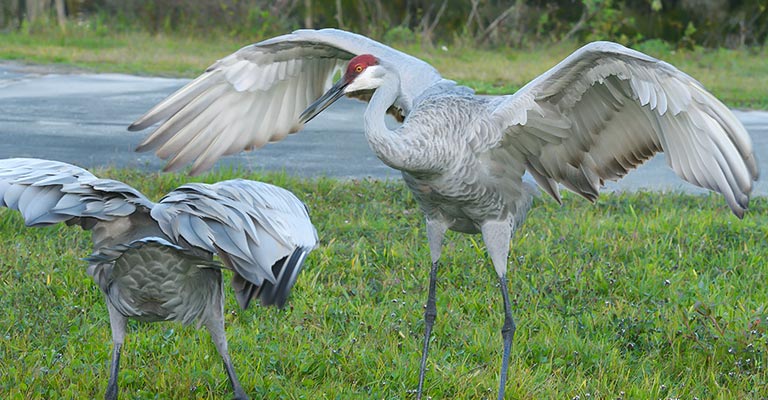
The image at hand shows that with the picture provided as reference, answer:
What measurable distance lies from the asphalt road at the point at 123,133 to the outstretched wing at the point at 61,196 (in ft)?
13.8

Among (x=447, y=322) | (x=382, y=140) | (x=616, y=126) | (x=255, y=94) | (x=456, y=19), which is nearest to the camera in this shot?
(x=382, y=140)

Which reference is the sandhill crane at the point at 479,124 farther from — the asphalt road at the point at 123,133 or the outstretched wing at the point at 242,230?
the asphalt road at the point at 123,133

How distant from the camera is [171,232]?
3381mm

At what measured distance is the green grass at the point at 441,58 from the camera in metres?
12.2

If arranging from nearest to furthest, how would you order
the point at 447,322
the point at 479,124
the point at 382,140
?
the point at 382,140
the point at 479,124
the point at 447,322

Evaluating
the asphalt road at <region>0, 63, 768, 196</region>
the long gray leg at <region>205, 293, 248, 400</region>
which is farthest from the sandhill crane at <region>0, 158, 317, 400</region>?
the asphalt road at <region>0, 63, 768, 196</region>

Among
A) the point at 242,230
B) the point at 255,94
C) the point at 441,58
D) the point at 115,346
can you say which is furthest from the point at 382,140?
the point at 441,58

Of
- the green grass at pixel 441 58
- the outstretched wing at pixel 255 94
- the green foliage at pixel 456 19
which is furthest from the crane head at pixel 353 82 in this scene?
the green foliage at pixel 456 19

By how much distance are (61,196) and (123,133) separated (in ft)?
19.4

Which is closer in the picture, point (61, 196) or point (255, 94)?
point (61, 196)

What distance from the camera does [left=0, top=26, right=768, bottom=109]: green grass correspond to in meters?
12.2

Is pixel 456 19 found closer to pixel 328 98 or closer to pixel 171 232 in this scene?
pixel 328 98

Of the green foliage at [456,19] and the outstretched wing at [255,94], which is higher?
the outstretched wing at [255,94]

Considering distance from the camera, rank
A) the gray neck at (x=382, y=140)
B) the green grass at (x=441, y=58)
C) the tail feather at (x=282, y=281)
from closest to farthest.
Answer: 1. the tail feather at (x=282, y=281)
2. the gray neck at (x=382, y=140)
3. the green grass at (x=441, y=58)
